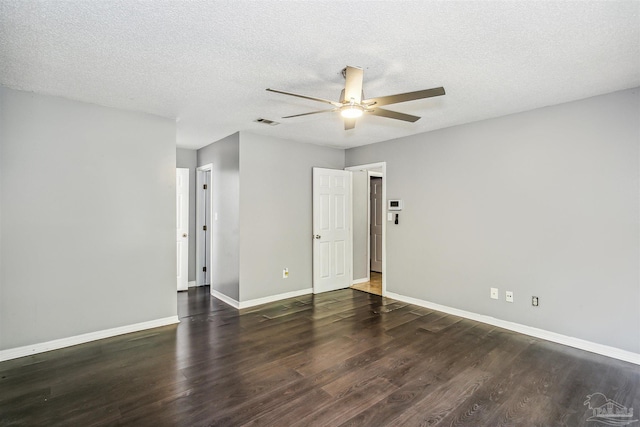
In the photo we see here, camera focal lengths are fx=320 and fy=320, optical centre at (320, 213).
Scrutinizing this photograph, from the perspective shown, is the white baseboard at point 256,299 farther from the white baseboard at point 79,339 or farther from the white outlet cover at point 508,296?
the white outlet cover at point 508,296

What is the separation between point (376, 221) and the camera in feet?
23.9

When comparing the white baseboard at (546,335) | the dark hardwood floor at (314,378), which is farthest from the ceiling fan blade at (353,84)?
the white baseboard at (546,335)

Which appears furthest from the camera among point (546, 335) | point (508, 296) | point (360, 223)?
point (360, 223)

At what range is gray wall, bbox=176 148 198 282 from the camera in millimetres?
5766

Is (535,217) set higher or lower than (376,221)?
higher

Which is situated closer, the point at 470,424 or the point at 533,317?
the point at 470,424

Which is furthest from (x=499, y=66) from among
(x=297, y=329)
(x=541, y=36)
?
(x=297, y=329)

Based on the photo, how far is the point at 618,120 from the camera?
3.01 meters

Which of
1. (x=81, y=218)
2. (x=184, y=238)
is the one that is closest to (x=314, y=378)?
(x=81, y=218)

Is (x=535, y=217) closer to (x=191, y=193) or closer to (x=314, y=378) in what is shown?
A: (x=314, y=378)

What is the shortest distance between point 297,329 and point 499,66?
3247 mm

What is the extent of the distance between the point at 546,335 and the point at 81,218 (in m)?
5.06

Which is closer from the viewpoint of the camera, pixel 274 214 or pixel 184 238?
pixel 274 214

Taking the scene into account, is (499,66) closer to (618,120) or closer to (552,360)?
(618,120)
